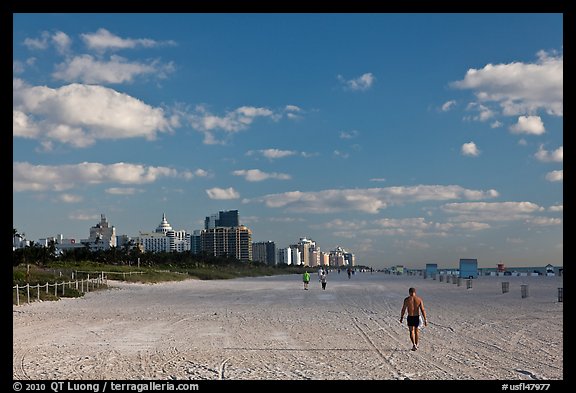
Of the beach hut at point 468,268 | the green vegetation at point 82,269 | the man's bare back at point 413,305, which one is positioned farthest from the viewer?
the beach hut at point 468,268

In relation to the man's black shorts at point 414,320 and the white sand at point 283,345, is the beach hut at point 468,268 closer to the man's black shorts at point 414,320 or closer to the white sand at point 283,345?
the white sand at point 283,345

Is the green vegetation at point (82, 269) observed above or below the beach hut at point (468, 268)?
above

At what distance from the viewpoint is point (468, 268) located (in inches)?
3027

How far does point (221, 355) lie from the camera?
1229 cm

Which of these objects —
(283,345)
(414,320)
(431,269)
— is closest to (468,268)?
(431,269)

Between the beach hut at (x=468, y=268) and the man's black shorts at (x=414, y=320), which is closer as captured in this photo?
the man's black shorts at (x=414, y=320)

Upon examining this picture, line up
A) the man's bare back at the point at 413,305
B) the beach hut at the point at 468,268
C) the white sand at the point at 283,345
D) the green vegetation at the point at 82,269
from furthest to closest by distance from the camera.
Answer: the beach hut at the point at 468,268 < the green vegetation at the point at 82,269 < the man's bare back at the point at 413,305 < the white sand at the point at 283,345

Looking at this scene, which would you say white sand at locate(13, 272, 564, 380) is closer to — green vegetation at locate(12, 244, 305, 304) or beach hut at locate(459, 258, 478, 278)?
green vegetation at locate(12, 244, 305, 304)

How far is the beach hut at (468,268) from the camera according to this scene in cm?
7669

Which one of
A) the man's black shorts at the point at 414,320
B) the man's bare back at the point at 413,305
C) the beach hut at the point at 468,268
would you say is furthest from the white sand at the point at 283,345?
the beach hut at the point at 468,268

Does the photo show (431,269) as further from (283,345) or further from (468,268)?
(283,345)
